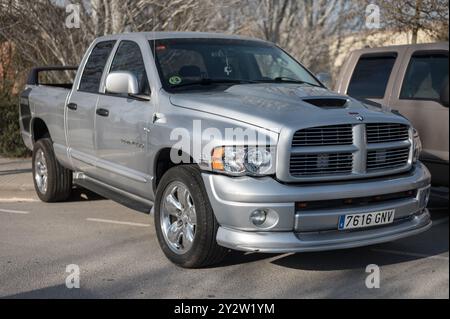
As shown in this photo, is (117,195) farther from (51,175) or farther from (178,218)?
(51,175)

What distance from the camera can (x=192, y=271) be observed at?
476 centimetres

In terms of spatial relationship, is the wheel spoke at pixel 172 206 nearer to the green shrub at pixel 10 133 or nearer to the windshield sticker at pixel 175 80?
the windshield sticker at pixel 175 80

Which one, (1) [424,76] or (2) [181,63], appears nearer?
(2) [181,63]

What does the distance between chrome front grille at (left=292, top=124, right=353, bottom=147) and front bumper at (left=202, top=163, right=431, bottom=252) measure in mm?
308

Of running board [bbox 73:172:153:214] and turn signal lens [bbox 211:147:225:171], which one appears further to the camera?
running board [bbox 73:172:153:214]

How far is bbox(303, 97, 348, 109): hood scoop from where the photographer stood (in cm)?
469

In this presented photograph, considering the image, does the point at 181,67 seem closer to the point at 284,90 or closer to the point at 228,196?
the point at 284,90

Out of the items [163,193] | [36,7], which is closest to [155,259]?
[163,193]

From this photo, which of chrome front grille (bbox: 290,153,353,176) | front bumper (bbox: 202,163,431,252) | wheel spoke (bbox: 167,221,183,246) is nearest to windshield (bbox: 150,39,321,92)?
wheel spoke (bbox: 167,221,183,246)

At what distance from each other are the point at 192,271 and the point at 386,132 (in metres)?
1.90

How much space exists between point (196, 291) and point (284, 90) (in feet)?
6.33

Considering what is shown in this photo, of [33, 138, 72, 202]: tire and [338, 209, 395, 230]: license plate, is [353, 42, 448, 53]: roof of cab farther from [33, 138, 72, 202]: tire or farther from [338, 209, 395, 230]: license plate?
[33, 138, 72, 202]: tire

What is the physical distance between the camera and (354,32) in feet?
53.4

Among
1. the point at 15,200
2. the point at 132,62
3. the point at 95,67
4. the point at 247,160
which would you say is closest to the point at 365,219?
the point at 247,160
